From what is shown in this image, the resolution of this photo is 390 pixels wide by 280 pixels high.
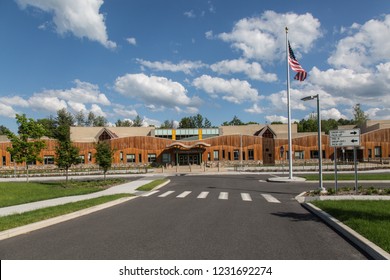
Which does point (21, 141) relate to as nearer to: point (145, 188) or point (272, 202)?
point (145, 188)

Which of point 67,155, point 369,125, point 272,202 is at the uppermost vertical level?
point 369,125

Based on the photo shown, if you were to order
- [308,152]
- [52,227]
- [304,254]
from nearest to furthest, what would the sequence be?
[304,254] < [52,227] < [308,152]

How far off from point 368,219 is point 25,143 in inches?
1160

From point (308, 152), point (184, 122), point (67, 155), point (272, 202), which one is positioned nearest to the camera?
point (272, 202)

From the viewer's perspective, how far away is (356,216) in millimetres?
9430

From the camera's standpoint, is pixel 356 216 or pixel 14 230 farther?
pixel 356 216

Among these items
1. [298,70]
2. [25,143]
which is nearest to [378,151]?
[298,70]

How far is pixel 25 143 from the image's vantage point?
29.5 metres

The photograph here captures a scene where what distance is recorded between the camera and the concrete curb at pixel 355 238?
19.7 ft

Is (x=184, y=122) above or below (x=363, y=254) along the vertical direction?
above

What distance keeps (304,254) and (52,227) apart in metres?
7.05

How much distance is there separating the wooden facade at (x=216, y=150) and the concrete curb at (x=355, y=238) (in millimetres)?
44155

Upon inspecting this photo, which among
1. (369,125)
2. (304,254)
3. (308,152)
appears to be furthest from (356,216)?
(369,125)

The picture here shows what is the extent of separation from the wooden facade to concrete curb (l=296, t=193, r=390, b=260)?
4415 cm
